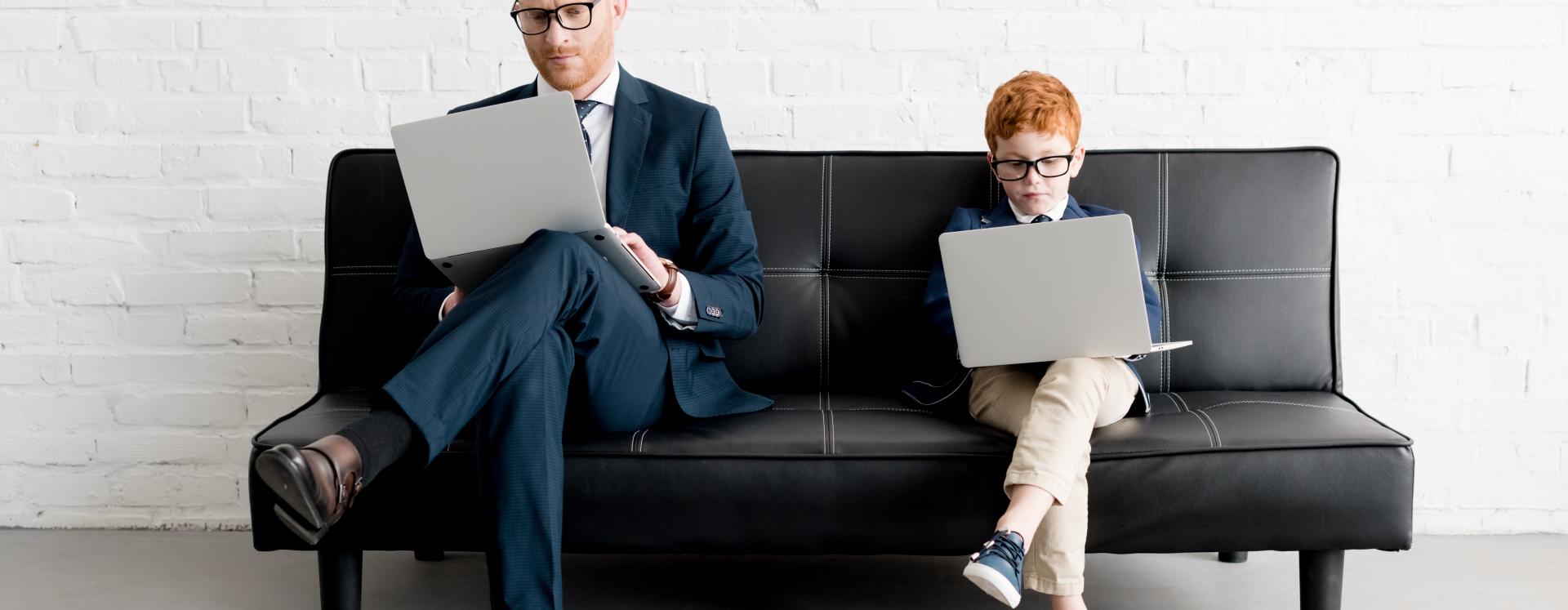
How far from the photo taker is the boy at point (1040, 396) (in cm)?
155

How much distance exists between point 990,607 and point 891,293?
1.84ft

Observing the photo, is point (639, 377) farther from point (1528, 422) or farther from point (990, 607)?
point (1528, 422)

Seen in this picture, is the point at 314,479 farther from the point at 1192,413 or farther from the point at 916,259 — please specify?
the point at 1192,413

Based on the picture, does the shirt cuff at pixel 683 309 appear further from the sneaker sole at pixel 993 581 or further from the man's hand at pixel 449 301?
the sneaker sole at pixel 993 581

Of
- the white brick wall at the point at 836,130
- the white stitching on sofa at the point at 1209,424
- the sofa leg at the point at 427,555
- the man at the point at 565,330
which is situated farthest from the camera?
the white brick wall at the point at 836,130

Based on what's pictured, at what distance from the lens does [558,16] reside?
6.11 ft

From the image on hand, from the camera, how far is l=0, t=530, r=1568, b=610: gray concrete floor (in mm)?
2010

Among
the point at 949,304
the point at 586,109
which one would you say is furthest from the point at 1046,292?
the point at 586,109

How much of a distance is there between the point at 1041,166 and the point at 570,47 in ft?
2.56

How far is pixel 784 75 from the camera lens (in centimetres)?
243

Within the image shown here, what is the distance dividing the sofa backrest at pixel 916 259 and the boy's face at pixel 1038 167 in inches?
5.8

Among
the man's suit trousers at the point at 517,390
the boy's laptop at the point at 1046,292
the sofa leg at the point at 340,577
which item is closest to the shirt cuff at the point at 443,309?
the man's suit trousers at the point at 517,390

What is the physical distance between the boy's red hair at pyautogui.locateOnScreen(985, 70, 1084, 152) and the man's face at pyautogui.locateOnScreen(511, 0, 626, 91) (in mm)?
645

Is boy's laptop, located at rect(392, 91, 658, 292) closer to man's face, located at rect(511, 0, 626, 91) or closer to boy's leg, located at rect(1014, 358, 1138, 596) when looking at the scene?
man's face, located at rect(511, 0, 626, 91)
